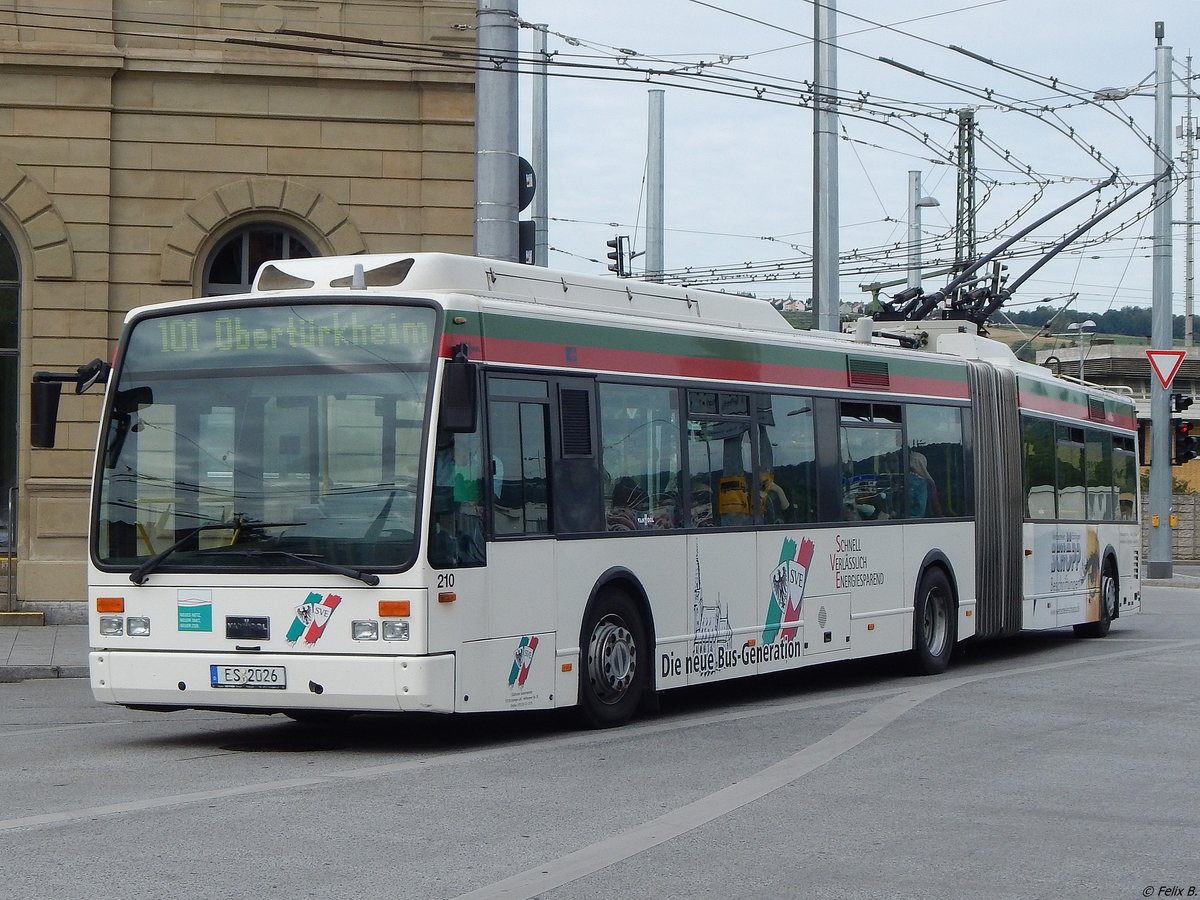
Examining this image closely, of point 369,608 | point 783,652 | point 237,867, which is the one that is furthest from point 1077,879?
point 783,652

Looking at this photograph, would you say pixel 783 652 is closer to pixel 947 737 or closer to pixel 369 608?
pixel 947 737

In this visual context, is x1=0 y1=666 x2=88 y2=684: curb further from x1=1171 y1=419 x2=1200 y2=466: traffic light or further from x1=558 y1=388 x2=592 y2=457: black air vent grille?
x1=1171 y1=419 x2=1200 y2=466: traffic light

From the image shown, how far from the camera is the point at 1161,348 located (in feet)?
112

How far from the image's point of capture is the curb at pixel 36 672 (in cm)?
1583

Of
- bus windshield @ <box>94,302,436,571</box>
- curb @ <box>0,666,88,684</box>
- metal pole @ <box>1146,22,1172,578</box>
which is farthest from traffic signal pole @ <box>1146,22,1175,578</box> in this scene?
bus windshield @ <box>94,302,436,571</box>

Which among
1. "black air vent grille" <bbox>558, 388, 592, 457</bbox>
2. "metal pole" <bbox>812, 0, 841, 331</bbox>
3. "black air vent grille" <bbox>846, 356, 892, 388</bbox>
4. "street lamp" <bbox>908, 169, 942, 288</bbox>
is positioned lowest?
"black air vent grille" <bbox>558, 388, 592, 457</bbox>

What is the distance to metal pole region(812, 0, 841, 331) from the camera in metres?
21.8

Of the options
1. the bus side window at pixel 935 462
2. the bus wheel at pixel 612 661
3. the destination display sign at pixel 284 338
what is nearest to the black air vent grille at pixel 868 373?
the bus side window at pixel 935 462

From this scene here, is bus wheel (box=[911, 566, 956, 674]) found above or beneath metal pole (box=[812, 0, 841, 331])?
beneath

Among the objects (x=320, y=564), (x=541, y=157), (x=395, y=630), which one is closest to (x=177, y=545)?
(x=320, y=564)

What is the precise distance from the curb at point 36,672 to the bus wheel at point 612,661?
259 inches

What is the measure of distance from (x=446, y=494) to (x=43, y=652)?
8.64 meters

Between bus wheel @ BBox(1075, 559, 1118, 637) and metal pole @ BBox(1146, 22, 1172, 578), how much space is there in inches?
490

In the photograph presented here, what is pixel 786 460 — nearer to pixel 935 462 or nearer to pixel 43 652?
pixel 935 462
